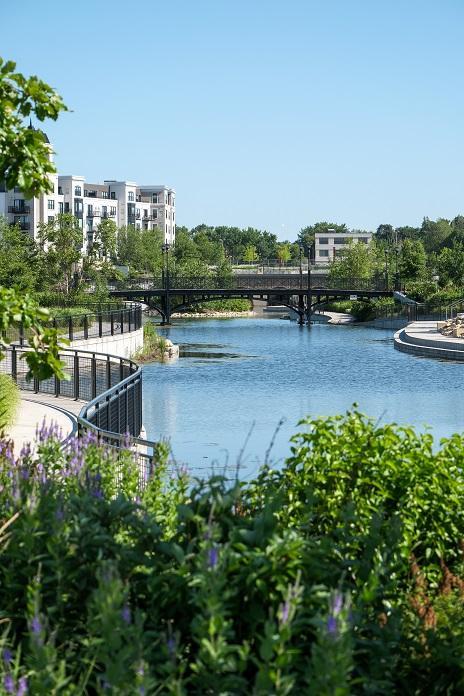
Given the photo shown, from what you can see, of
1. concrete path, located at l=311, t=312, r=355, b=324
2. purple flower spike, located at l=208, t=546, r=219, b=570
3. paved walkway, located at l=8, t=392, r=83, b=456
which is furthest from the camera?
concrete path, located at l=311, t=312, r=355, b=324

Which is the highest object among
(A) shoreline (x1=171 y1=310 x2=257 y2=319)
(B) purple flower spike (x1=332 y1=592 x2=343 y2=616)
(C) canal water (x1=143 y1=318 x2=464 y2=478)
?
(B) purple flower spike (x1=332 y1=592 x2=343 y2=616)

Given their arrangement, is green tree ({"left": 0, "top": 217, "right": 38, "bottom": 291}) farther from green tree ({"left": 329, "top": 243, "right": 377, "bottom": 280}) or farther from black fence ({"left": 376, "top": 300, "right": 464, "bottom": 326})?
green tree ({"left": 329, "top": 243, "right": 377, "bottom": 280})

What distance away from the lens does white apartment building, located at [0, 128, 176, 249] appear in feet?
366

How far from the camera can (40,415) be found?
2050cm

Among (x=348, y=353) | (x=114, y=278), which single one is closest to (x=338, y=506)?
(x=348, y=353)

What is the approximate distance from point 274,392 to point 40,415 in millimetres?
19771

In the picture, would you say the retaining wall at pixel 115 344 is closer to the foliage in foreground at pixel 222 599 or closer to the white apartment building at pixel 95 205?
the foliage in foreground at pixel 222 599

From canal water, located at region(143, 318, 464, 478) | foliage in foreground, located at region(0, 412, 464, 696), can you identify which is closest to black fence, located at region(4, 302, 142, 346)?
canal water, located at region(143, 318, 464, 478)

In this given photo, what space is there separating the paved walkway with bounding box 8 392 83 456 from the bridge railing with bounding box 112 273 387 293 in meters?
67.8

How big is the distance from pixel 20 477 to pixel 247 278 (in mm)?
90855

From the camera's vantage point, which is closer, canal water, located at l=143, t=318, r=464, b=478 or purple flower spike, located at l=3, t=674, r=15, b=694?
purple flower spike, located at l=3, t=674, r=15, b=694

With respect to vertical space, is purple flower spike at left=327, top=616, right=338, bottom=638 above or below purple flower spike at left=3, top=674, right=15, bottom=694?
above

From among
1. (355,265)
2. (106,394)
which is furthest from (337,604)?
(355,265)

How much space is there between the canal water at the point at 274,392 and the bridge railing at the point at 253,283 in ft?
87.0
